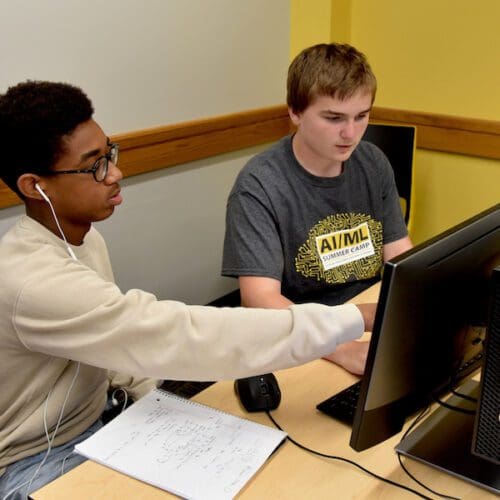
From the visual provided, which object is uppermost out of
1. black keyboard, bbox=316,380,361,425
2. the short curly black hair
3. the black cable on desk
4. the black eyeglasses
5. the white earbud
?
the short curly black hair

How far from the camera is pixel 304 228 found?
1778 mm

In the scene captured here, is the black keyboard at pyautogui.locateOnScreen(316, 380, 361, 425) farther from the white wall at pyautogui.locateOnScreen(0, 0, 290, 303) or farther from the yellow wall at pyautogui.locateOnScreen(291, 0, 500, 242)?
the yellow wall at pyautogui.locateOnScreen(291, 0, 500, 242)

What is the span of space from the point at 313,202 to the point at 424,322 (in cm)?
87

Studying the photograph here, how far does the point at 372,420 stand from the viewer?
3.27 ft

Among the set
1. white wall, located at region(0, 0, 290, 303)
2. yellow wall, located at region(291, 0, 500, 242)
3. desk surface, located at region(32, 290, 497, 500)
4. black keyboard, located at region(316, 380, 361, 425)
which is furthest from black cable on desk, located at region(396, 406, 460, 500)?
yellow wall, located at region(291, 0, 500, 242)

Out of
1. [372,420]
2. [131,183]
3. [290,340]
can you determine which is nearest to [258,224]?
[290,340]

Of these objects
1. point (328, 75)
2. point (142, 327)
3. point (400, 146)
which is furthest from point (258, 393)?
point (400, 146)

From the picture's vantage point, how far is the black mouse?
1231 mm

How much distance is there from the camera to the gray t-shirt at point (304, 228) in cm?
169

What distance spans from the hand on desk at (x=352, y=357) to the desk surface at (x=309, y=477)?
0.18m

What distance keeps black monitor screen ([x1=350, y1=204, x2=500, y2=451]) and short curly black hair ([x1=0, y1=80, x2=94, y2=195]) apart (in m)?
0.80

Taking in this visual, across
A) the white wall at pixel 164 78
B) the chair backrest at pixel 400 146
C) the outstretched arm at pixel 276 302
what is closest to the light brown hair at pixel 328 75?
the outstretched arm at pixel 276 302

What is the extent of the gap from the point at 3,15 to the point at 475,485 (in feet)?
6.64

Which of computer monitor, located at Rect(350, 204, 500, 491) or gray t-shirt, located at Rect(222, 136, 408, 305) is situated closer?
computer monitor, located at Rect(350, 204, 500, 491)
